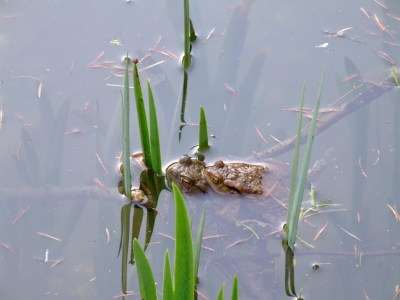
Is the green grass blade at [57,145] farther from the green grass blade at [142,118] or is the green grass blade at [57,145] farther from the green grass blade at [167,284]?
the green grass blade at [167,284]

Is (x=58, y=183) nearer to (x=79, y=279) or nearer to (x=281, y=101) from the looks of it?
(x=79, y=279)

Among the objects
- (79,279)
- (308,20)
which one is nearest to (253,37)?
(308,20)

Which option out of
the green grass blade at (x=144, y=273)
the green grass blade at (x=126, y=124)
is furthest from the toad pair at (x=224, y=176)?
the green grass blade at (x=144, y=273)

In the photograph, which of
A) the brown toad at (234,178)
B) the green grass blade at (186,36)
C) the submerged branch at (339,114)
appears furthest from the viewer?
the submerged branch at (339,114)

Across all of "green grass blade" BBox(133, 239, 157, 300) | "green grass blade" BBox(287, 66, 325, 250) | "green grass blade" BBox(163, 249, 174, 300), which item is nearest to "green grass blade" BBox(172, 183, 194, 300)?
"green grass blade" BBox(163, 249, 174, 300)

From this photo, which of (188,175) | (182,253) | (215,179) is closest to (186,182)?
(188,175)

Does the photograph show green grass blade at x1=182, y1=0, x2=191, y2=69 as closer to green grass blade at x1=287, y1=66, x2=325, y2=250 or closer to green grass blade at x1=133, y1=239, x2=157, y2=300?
green grass blade at x1=287, y1=66, x2=325, y2=250

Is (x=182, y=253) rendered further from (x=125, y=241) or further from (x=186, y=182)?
(x=186, y=182)
